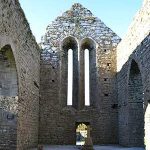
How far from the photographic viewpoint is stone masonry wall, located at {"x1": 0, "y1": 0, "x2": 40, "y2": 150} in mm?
7418

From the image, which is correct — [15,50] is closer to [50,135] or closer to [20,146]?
[20,146]

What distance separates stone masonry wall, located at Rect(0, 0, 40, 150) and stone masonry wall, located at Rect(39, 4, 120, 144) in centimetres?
146

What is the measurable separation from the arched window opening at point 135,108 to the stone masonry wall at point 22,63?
3.74 meters

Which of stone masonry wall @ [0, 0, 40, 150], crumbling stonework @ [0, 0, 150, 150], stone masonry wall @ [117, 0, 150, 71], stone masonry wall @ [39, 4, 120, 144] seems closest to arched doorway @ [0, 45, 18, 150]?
stone masonry wall @ [0, 0, 40, 150]

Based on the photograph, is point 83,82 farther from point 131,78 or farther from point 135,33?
point 135,33

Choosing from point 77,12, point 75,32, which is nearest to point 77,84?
point 75,32

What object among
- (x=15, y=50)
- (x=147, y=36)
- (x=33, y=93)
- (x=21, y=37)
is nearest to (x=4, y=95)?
(x=15, y=50)

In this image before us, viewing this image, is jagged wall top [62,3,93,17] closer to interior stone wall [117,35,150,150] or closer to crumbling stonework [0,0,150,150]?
crumbling stonework [0,0,150,150]

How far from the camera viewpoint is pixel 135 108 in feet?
39.3

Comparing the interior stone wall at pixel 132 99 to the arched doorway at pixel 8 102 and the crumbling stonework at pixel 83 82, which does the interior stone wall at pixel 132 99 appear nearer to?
the crumbling stonework at pixel 83 82

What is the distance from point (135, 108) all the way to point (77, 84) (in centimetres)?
349

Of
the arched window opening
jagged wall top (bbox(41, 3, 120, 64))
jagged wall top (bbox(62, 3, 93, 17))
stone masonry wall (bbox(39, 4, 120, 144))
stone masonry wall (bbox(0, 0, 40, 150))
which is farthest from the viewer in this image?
jagged wall top (bbox(62, 3, 93, 17))

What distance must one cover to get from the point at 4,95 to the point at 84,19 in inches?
305

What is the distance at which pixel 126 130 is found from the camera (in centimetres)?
1232
